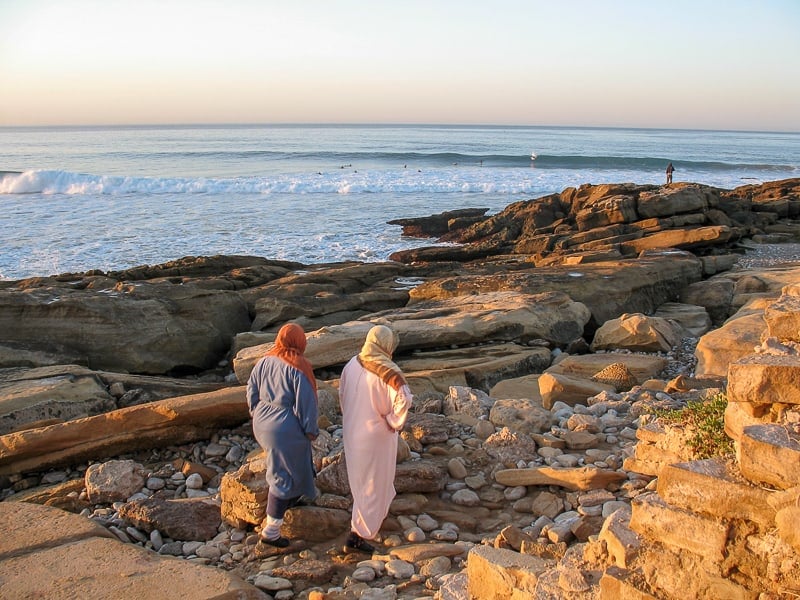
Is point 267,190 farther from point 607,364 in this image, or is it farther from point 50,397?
point 607,364

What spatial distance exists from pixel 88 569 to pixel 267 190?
36858 millimetres

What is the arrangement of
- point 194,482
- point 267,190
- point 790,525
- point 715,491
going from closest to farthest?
point 790,525, point 715,491, point 194,482, point 267,190

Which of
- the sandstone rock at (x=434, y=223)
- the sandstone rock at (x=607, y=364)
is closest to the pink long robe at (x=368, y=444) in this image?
the sandstone rock at (x=607, y=364)

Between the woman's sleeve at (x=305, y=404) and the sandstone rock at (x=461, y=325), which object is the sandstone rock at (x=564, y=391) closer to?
the sandstone rock at (x=461, y=325)

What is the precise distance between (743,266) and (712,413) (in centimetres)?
1205

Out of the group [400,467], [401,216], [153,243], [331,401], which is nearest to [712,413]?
[400,467]

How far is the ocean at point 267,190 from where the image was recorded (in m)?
22.8

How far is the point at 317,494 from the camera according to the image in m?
5.02

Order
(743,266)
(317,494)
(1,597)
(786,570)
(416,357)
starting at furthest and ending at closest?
1. (743,266)
2. (416,357)
3. (317,494)
4. (1,597)
5. (786,570)

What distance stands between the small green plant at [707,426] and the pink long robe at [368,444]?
5.91ft

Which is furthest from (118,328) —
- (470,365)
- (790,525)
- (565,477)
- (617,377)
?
(790,525)

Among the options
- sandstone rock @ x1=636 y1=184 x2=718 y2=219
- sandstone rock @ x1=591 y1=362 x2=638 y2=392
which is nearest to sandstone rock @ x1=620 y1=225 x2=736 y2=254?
sandstone rock @ x1=636 y1=184 x2=718 y2=219

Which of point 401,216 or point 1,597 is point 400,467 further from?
point 401,216

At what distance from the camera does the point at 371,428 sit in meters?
4.61
